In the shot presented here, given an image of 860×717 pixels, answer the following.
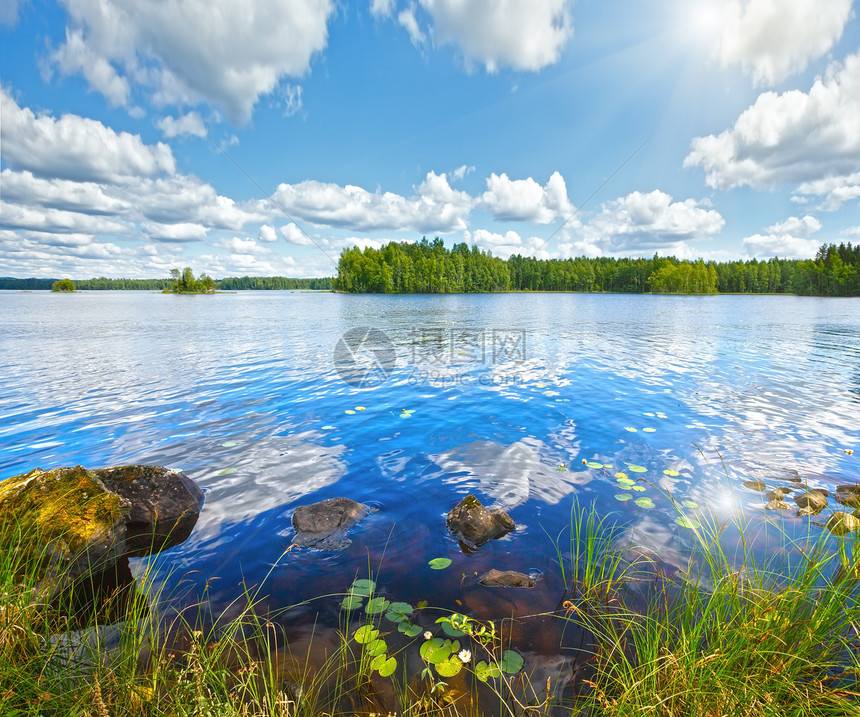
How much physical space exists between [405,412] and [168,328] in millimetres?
40151

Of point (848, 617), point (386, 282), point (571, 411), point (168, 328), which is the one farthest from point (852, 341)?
point (386, 282)

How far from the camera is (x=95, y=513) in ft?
20.3

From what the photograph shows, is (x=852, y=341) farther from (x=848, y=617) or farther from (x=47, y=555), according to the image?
(x=47, y=555)

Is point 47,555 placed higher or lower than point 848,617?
lower

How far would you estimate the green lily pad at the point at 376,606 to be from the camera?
5090mm

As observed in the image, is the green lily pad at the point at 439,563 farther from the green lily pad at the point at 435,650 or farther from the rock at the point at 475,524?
the green lily pad at the point at 435,650

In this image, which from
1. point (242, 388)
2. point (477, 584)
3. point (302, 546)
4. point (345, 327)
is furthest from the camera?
point (345, 327)

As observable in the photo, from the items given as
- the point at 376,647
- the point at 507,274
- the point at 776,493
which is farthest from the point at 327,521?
the point at 507,274

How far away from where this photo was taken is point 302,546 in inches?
259

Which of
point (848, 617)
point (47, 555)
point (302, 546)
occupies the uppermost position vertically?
point (848, 617)

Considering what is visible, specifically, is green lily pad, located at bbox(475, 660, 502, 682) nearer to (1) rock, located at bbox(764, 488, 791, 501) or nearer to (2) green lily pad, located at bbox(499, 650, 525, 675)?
(2) green lily pad, located at bbox(499, 650, 525, 675)

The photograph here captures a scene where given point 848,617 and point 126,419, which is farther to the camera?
point 126,419

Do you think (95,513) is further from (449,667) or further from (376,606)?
(449,667)

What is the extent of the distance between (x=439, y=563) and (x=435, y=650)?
1.64 meters
